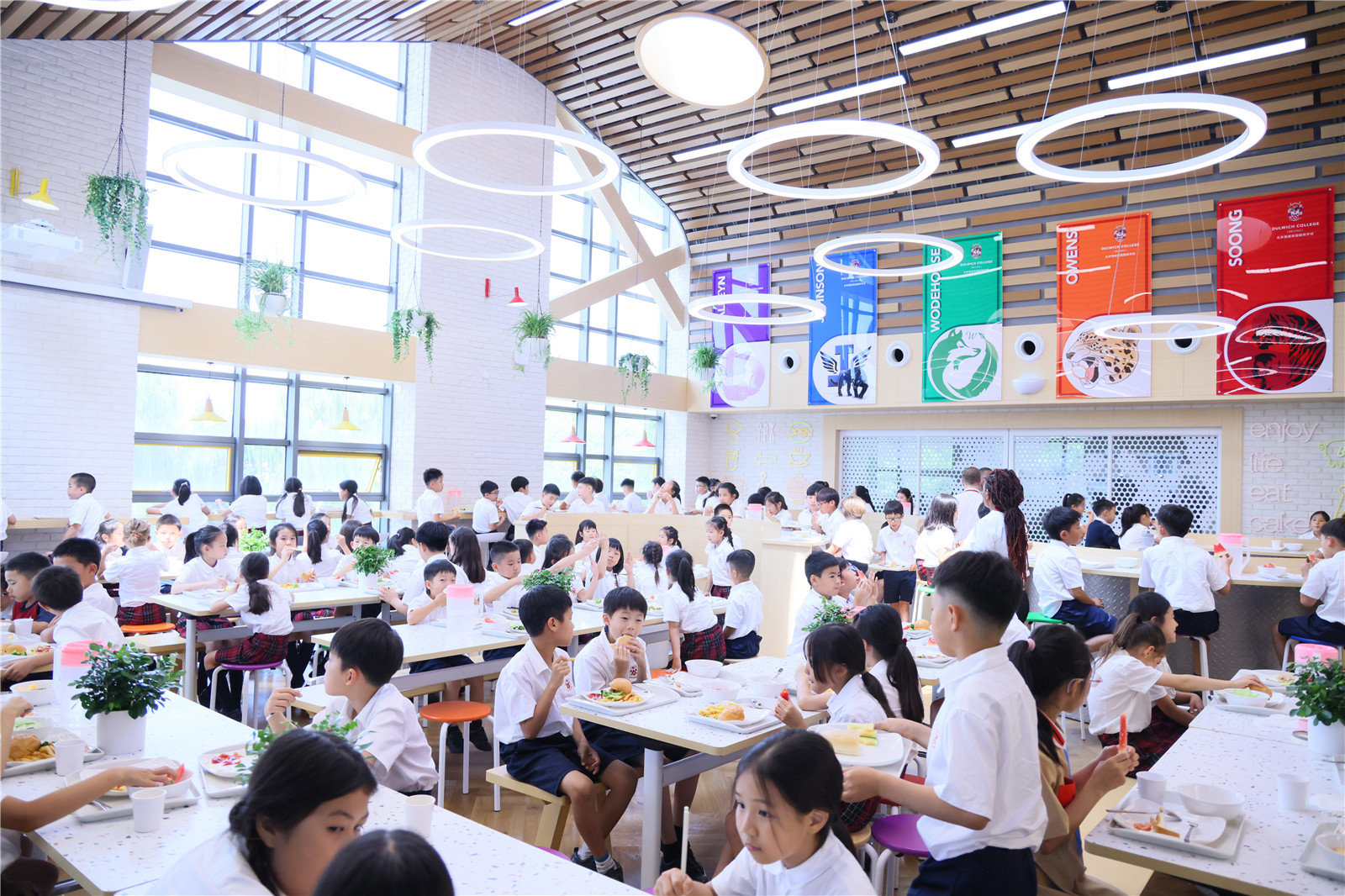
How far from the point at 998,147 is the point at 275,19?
344 inches

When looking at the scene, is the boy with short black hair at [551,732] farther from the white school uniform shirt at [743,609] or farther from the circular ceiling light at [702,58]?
the circular ceiling light at [702,58]

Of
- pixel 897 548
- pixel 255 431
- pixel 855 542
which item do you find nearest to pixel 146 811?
pixel 855 542

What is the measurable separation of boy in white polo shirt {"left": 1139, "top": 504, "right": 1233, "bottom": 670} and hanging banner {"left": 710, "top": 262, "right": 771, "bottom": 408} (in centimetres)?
776

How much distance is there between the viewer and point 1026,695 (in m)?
1.98

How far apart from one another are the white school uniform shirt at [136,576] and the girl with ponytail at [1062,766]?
5615 millimetres

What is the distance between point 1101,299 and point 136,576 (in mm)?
10806

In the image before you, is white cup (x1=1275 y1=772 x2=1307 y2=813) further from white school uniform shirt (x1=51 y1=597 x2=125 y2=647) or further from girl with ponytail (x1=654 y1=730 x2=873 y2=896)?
white school uniform shirt (x1=51 y1=597 x2=125 y2=647)

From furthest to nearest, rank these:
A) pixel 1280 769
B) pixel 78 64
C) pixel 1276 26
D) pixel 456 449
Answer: pixel 456 449 < pixel 1276 26 < pixel 78 64 < pixel 1280 769

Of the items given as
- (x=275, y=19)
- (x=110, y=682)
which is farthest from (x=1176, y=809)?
(x=275, y=19)

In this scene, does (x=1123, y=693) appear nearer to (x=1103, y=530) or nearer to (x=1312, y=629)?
(x=1312, y=629)

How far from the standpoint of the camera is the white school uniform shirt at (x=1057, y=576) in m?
6.09

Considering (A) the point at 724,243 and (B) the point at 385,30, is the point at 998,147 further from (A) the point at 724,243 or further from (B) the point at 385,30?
(B) the point at 385,30

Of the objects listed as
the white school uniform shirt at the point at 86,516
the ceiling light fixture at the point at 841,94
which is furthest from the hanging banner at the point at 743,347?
the white school uniform shirt at the point at 86,516

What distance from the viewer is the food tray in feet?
6.15
